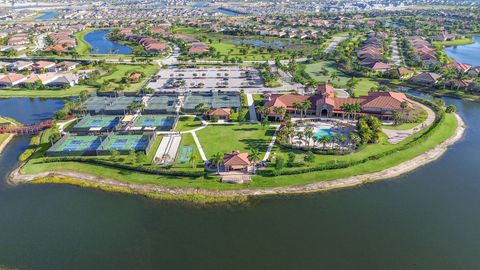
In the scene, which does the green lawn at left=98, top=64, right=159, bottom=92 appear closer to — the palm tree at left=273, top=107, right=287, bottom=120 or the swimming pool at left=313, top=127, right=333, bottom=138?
the palm tree at left=273, top=107, right=287, bottom=120

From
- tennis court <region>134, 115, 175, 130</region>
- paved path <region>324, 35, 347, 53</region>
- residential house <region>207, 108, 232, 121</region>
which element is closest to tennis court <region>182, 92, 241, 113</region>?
residential house <region>207, 108, 232, 121</region>

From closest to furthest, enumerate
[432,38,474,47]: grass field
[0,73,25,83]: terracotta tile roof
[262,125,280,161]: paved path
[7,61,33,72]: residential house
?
[262,125,280,161]: paved path, [0,73,25,83]: terracotta tile roof, [7,61,33,72]: residential house, [432,38,474,47]: grass field

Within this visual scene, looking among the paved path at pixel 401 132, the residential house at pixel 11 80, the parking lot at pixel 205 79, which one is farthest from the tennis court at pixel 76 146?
the paved path at pixel 401 132

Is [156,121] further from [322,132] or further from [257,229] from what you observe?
[257,229]

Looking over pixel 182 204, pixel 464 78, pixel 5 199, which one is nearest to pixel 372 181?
pixel 182 204

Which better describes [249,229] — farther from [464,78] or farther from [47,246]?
[464,78]

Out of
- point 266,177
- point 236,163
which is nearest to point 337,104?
point 266,177

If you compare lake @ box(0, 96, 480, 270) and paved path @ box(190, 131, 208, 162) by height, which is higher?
paved path @ box(190, 131, 208, 162)
